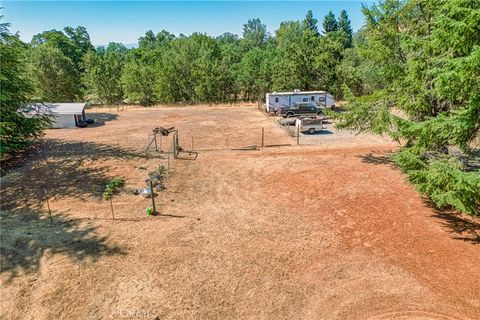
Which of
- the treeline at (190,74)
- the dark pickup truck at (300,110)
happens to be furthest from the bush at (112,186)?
the treeline at (190,74)

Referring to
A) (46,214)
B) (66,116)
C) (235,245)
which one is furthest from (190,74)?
A: (235,245)

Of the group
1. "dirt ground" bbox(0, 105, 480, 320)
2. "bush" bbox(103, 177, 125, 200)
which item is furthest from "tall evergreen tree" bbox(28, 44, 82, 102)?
"bush" bbox(103, 177, 125, 200)

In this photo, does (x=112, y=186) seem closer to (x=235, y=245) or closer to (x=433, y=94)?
(x=235, y=245)

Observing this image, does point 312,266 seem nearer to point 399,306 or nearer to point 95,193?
point 399,306

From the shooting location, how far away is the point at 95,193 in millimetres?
15133

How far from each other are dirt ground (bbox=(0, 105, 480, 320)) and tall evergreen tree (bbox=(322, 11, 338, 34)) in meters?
71.5

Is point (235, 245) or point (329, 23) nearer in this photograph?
point (235, 245)

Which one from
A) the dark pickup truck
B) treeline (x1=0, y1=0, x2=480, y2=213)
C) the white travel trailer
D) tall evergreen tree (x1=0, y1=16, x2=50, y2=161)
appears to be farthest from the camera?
the white travel trailer

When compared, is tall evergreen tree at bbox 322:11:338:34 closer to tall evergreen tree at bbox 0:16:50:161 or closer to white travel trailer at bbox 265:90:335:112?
white travel trailer at bbox 265:90:335:112

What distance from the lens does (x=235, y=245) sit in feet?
36.0

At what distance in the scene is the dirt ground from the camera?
831cm

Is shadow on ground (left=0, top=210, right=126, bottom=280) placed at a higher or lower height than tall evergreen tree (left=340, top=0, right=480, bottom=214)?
lower

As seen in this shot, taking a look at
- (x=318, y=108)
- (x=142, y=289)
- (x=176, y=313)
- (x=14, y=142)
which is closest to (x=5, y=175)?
(x=14, y=142)

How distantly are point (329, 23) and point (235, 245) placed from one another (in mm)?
83253
